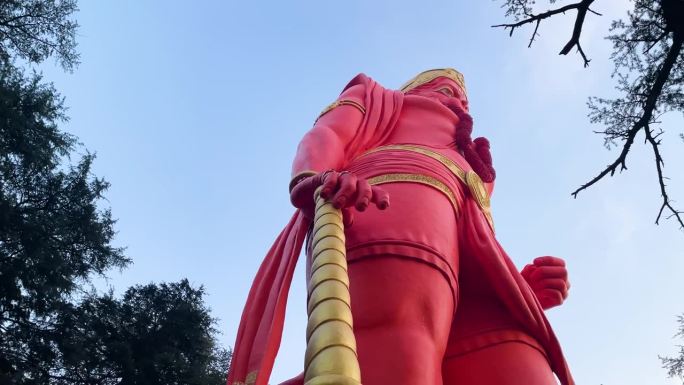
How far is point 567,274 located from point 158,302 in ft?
29.7

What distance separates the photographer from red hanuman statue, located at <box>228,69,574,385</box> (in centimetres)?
234

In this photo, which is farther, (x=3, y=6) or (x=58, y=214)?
(x=58, y=214)

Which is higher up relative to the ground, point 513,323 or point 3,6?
point 3,6

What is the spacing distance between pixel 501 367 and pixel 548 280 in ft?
2.59

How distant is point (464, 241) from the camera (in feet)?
9.71

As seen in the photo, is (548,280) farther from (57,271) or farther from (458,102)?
(57,271)

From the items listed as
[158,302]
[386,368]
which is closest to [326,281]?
[386,368]

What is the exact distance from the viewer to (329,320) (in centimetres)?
149

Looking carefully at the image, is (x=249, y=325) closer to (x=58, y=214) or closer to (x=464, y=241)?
(x=464, y=241)

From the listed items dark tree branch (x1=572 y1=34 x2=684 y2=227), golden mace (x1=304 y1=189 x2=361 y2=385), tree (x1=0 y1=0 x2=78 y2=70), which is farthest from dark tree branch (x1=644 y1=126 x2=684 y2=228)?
tree (x1=0 y1=0 x2=78 y2=70)

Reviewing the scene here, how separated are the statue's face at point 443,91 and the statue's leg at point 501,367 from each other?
190 centimetres

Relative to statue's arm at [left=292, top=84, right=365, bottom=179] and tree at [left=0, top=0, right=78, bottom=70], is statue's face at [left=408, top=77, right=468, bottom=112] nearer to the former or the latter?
statue's arm at [left=292, top=84, right=365, bottom=179]

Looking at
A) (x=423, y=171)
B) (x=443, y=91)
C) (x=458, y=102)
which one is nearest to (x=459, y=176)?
(x=423, y=171)

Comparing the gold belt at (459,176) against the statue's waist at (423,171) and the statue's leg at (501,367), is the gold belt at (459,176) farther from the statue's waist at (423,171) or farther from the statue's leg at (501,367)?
the statue's leg at (501,367)
